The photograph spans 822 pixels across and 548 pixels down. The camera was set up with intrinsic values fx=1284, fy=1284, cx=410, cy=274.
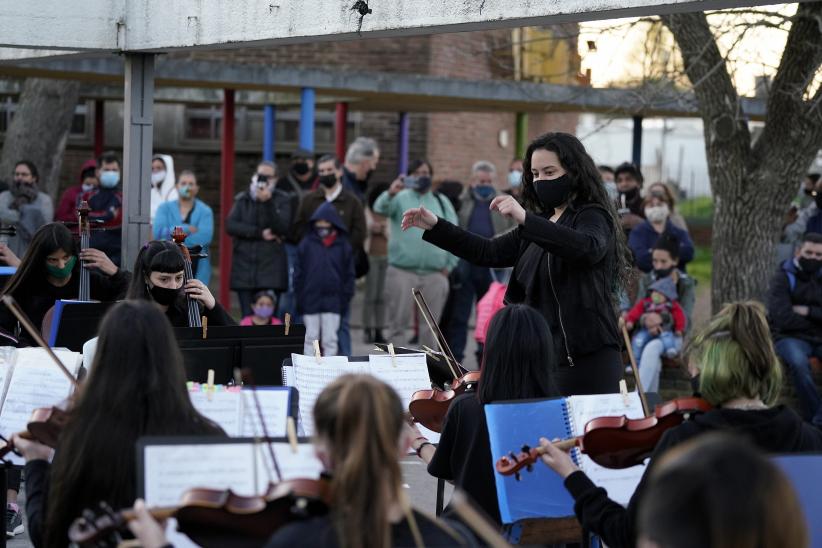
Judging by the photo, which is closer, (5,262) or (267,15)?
(267,15)

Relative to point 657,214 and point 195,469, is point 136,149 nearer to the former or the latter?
point 657,214

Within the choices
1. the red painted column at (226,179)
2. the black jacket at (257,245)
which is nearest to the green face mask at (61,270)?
the black jacket at (257,245)

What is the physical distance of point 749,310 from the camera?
Answer: 3.51m

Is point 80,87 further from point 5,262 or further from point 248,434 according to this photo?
point 248,434

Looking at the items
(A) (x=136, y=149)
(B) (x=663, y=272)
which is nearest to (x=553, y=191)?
(A) (x=136, y=149)

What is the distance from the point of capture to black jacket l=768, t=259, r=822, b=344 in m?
8.65

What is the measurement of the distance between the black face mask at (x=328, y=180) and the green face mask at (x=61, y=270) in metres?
4.30

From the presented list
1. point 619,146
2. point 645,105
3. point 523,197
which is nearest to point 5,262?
point 523,197

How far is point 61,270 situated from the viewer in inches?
245

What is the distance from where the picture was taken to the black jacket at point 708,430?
11.2 feet

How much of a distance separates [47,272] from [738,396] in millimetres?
3870

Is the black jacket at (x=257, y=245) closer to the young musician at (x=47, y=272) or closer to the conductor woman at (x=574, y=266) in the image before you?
the young musician at (x=47, y=272)

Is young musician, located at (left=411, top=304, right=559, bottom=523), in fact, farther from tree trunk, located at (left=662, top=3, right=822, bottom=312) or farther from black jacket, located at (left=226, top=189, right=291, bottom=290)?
black jacket, located at (left=226, top=189, right=291, bottom=290)

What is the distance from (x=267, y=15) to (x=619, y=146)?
31643mm
